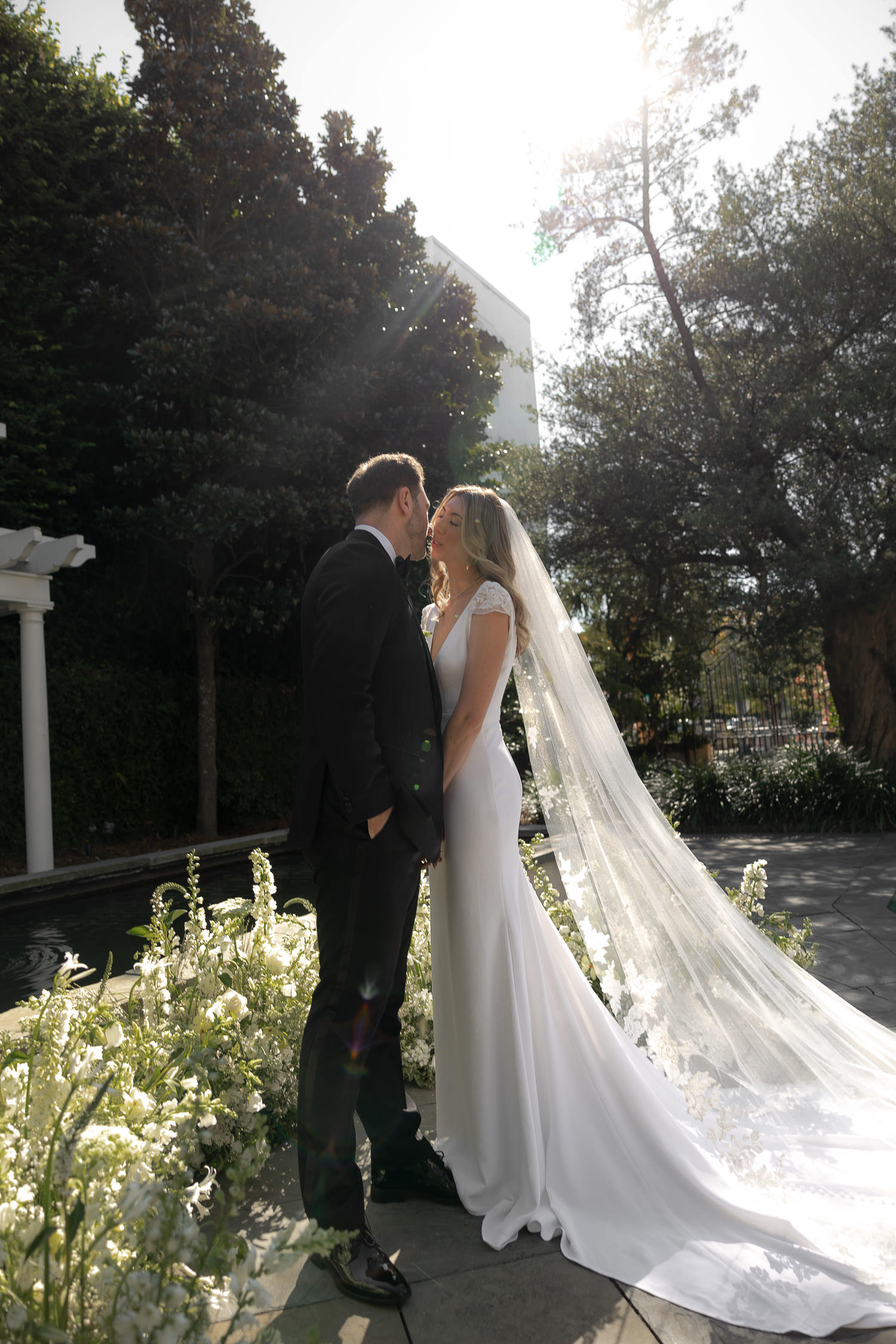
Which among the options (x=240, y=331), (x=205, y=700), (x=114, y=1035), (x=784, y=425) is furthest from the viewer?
(x=205, y=700)

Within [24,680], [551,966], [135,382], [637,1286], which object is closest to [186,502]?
[135,382]

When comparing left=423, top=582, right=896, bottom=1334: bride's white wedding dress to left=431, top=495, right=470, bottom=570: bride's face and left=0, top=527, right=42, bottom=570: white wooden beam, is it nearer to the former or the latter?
left=431, top=495, right=470, bottom=570: bride's face

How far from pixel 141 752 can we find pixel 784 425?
917 centimetres

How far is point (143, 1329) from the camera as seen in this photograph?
47.9 inches

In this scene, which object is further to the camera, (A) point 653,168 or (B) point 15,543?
(A) point 653,168

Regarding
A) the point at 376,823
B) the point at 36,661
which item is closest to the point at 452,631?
the point at 376,823

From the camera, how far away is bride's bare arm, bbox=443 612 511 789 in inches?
101

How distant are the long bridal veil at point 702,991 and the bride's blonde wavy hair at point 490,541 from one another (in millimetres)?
67

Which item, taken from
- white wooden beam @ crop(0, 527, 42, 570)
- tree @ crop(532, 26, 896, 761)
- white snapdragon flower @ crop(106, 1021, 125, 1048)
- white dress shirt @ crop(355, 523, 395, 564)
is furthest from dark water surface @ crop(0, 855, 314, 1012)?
tree @ crop(532, 26, 896, 761)

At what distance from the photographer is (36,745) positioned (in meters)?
9.33

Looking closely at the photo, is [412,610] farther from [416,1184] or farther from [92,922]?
[92,922]

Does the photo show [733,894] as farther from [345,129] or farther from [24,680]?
[345,129]

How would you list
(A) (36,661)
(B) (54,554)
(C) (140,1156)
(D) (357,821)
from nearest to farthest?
(C) (140,1156), (D) (357,821), (B) (54,554), (A) (36,661)

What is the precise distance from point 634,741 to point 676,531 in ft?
16.3
